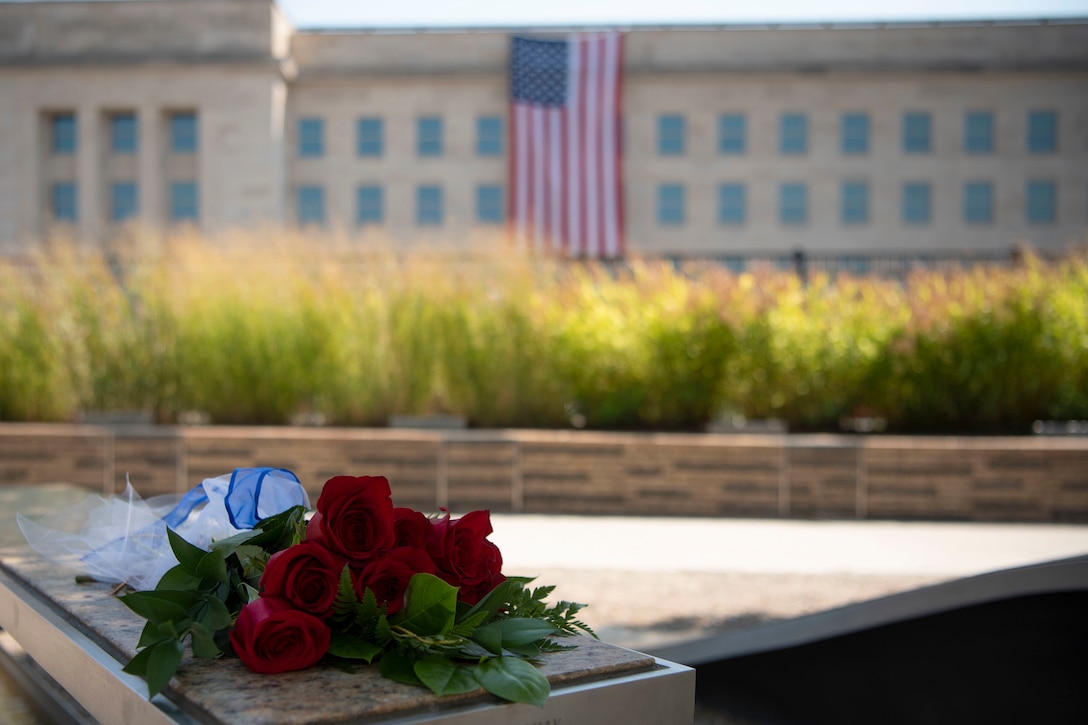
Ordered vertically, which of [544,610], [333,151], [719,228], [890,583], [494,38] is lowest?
[890,583]

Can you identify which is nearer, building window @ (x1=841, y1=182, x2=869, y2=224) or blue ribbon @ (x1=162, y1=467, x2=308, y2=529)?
blue ribbon @ (x1=162, y1=467, x2=308, y2=529)

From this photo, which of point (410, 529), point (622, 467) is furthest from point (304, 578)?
point (622, 467)

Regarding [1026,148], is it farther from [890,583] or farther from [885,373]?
[890,583]

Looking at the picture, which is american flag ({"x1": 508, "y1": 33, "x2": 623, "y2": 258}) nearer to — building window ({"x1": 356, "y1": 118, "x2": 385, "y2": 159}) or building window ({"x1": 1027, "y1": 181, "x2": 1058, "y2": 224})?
building window ({"x1": 356, "y1": 118, "x2": 385, "y2": 159})

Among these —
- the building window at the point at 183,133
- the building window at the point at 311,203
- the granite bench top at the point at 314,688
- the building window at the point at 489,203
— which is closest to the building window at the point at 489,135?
the building window at the point at 489,203

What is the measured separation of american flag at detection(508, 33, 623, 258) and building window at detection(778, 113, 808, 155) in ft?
20.4

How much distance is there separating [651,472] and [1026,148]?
3071 cm

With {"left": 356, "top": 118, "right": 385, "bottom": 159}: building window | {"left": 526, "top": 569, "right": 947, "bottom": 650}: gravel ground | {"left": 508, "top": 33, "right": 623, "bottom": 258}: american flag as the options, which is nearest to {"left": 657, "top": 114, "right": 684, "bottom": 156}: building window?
{"left": 508, "top": 33, "right": 623, "bottom": 258}: american flag

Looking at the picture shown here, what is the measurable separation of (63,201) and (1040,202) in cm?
3358

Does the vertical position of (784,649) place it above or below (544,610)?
below

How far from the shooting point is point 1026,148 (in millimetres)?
32625

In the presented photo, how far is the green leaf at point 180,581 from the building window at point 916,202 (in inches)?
1351

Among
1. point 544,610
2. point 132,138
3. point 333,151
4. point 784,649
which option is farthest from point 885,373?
point 132,138

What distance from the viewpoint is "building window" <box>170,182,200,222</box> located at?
32.9 m
